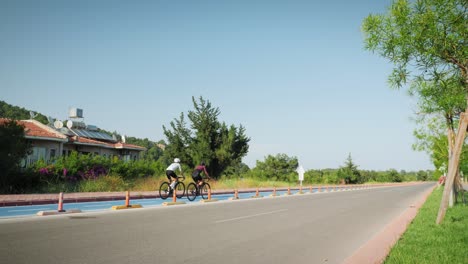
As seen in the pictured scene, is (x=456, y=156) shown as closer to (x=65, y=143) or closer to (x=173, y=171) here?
(x=173, y=171)

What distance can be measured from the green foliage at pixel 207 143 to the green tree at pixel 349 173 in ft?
124

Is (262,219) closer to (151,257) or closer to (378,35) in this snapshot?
→ (151,257)

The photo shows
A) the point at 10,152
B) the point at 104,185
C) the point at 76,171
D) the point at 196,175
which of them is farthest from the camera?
the point at 104,185

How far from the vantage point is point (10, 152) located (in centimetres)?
1789

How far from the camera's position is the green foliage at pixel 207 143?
116ft

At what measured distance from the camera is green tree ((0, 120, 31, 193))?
17406 mm

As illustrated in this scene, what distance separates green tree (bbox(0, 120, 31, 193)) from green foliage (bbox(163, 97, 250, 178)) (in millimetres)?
18437

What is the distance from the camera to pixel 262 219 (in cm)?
1140

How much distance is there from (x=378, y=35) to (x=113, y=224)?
949 cm

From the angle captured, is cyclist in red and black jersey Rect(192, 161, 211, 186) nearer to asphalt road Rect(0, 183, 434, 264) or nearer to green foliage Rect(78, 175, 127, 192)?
green foliage Rect(78, 175, 127, 192)

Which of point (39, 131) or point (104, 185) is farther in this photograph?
point (39, 131)

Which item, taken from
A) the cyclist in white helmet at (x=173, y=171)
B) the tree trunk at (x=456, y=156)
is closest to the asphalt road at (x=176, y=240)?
the tree trunk at (x=456, y=156)

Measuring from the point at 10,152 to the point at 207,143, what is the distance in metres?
19.7

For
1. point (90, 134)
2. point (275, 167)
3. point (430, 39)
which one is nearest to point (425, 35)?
point (430, 39)
